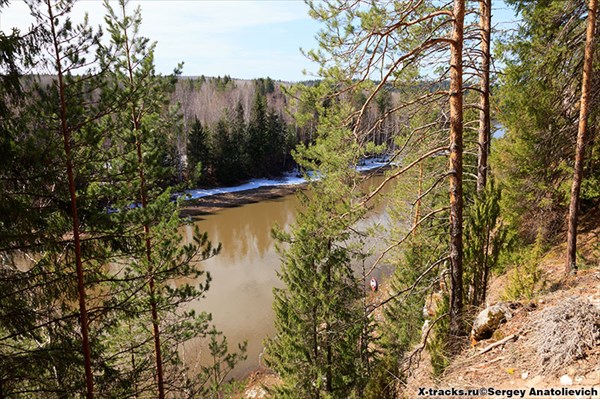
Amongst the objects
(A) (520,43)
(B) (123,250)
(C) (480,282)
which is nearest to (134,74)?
(B) (123,250)

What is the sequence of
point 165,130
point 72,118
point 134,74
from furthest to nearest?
point 165,130 → point 134,74 → point 72,118

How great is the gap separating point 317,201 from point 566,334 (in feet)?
17.9

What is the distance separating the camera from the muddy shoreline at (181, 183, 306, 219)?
3272cm

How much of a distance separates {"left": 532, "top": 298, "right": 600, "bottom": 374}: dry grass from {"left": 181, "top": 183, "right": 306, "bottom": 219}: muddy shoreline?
2813 cm

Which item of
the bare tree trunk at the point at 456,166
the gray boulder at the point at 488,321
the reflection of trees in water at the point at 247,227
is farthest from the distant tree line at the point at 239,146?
the gray boulder at the point at 488,321

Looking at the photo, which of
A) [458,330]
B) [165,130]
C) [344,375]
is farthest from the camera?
[344,375]

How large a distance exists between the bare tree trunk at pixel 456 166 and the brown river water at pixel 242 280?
3.48 meters

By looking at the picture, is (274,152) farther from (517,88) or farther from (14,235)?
(14,235)

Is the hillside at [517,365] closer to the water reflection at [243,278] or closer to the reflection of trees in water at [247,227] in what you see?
the water reflection at [243,278]

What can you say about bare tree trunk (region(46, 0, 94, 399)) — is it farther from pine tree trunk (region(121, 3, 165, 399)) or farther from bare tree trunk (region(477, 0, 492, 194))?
bare tree trunk (region(477, 0, 492, 194))

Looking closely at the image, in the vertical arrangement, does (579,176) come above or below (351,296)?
above

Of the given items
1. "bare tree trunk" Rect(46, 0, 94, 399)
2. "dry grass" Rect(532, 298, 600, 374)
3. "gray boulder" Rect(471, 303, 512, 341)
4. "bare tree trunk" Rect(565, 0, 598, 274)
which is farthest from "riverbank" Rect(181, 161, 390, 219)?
"dry grass" Rect(532, 298, 600, 374)

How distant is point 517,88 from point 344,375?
25.6 feet

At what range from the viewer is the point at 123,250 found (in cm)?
500
